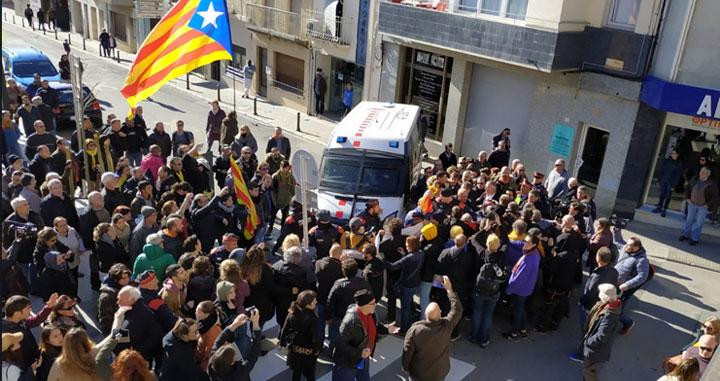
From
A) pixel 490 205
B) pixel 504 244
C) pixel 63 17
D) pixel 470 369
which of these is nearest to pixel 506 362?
pixel 470 369

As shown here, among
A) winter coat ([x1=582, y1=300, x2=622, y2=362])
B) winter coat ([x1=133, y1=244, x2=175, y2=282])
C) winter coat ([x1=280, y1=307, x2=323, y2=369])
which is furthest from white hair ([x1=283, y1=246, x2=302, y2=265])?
winter coat ([x1=582, y1=300, x2=622, y2=362])

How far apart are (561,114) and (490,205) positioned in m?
6.41

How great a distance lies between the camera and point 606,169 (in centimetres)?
1462

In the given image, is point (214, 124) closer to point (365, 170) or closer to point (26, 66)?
point (365, 170)

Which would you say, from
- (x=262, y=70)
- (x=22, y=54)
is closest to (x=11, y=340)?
(x=22, y=54)

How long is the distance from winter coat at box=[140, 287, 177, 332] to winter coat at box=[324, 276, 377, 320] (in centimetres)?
185

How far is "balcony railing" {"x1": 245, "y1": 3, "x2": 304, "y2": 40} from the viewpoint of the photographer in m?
23.0

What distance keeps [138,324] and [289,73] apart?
1958cm

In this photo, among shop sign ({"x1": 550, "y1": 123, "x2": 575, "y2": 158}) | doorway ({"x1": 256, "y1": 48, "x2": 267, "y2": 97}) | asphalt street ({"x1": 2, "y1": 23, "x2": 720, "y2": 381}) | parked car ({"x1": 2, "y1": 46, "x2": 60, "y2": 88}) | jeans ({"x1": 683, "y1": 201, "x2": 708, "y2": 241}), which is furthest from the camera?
doorway ({"x1": 256, "y1": 48, "x2": 267, "y2": 97})

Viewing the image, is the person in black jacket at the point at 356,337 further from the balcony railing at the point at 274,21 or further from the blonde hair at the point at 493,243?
the balcony railing at the point at 274,21

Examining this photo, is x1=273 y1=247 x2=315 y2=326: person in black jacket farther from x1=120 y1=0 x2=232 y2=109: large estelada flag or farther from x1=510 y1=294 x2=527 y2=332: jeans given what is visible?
x1=120 y1=0 x2=232 y2=109: large estelada flag

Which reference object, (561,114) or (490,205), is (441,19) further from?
(490,205)

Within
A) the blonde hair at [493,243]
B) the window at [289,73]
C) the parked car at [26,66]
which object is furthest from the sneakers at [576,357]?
the parked car at [26,66]

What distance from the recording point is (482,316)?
863 centimetres
